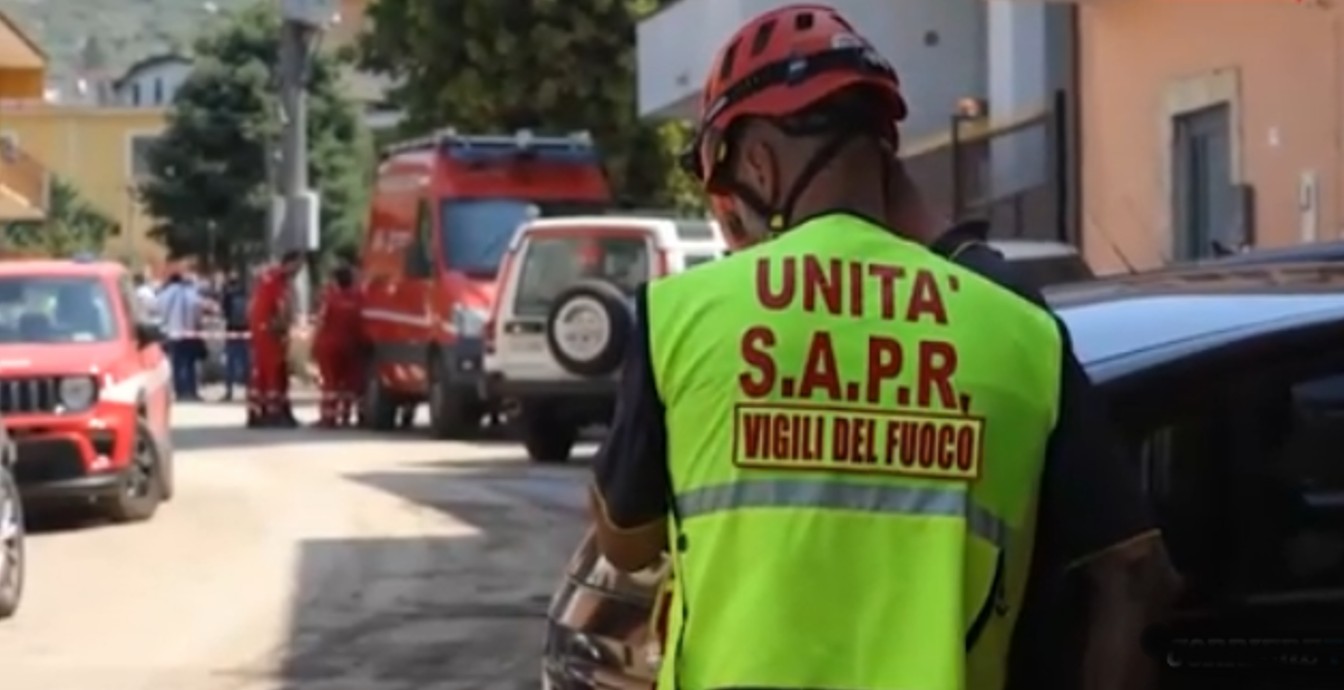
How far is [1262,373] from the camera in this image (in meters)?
5.29

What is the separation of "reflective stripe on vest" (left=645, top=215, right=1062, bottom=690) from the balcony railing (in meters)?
44.4

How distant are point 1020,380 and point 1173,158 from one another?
55.6 ft

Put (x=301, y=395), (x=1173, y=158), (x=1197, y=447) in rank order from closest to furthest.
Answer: (x=1197, y=447) < (x=1173, y=158) < (x=301, y=395)

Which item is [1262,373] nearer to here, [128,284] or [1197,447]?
[1197,447]

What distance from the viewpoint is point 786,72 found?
3.62 metres

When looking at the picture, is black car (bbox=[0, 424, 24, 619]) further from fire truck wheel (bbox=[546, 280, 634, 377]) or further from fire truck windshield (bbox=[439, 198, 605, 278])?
fire truck windshield (bbox=[439, 198, 605, 278])

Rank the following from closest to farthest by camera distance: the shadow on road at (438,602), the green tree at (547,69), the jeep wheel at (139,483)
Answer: the shadow on road at (438,602)
the jeep wheel at (139,483)
the green tree at (547,69)

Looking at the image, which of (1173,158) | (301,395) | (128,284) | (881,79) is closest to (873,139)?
(881,79)

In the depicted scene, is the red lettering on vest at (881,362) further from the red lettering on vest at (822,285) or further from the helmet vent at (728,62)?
the helmet vent at (728,62)

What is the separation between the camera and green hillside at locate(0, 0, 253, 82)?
132m

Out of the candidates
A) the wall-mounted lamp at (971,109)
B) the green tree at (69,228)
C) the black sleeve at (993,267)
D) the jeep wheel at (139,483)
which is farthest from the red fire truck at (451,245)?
the green tree at (69,228)

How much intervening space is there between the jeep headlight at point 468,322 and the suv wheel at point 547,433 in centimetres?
233

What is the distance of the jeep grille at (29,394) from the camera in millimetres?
17297

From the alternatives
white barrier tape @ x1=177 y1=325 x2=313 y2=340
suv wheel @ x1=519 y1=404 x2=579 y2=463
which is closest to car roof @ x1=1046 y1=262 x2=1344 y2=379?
suv wheel @ x1=519 y1=404 x2=579 y2=463
